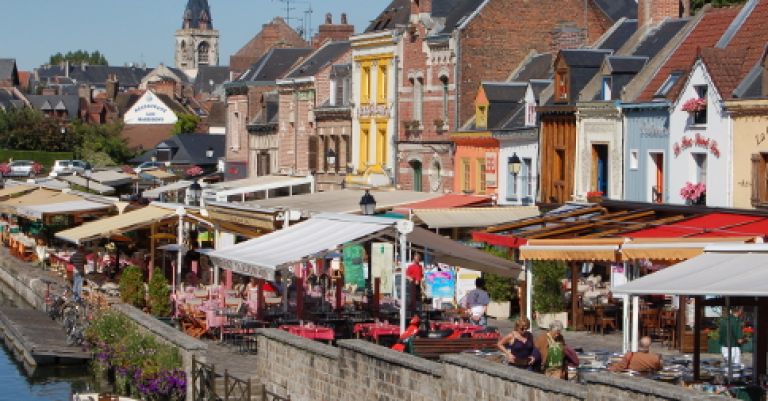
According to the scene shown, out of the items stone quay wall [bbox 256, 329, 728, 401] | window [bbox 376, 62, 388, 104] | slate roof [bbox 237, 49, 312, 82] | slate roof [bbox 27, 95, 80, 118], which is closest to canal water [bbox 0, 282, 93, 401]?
stone quay wall [bbox 256, 329, 728, 401]

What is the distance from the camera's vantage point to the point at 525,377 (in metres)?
18.5

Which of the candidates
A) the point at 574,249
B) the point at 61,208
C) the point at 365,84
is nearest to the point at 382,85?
the point at 365,84

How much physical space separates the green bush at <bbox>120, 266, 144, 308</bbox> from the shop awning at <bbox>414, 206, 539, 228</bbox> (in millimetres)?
7285

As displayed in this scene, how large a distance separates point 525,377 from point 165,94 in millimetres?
138198

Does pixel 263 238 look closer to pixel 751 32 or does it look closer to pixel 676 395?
pixel 751 32

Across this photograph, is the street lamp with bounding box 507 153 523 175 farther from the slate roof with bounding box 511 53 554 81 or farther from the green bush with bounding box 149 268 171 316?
the green bush with bounding box 149 268 171 316

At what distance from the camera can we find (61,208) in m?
51.8

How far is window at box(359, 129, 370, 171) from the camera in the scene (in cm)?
5841

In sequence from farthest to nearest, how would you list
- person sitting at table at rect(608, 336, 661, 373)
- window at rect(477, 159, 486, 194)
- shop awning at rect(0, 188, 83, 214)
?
shop awning at rect(0, 188, 83, 214) < window at rect(477, 159, 486, 194) < person sitting at table at rect(608, 336, 661, 373)

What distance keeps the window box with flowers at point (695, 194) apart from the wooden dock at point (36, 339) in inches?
533

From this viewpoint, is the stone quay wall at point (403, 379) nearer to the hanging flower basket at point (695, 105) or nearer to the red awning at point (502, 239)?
the red awning at point (502, 239)

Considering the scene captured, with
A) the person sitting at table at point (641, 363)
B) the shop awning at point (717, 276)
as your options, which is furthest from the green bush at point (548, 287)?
the person sitting at table at point (641, 363)

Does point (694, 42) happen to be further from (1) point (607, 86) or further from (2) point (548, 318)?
(2) point (548, 318)

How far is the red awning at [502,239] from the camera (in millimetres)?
29406
